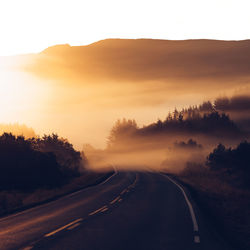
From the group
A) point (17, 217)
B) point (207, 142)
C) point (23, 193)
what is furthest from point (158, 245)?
point (207, 142)

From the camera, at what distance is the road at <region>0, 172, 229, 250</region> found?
1109 cm

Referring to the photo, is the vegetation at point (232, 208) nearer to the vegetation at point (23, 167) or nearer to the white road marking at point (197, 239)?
the white road marking at point (197, 239)

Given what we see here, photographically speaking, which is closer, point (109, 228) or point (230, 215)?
point (109, 228)

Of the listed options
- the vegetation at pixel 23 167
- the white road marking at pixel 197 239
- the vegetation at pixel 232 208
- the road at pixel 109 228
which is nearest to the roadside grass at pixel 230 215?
the vegetation at pixel 232 208

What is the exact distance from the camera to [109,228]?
13.7 meters

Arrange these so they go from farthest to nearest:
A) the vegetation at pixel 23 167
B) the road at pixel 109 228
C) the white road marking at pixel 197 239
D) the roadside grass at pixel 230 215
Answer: the vegetation at pixel 23 167 → the roadside grass at pixel 230 215 → the white road marking at pixel 197 239 → the road at pixel 109 228

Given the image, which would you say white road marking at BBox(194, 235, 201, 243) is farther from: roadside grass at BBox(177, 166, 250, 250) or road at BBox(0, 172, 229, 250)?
roadside grass at BBox(177, 166, 250, 250)

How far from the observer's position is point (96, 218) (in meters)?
16.0

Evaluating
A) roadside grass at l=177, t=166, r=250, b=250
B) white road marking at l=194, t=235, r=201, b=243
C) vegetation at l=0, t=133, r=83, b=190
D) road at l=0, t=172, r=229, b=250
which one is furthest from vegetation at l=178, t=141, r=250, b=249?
vegetation at l=0, t=133, r=83, b=190

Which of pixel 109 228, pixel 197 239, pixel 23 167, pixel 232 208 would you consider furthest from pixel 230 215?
pixel 23 167

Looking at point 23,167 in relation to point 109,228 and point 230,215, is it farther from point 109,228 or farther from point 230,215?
point 109,228

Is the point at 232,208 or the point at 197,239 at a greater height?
the point at 197,239

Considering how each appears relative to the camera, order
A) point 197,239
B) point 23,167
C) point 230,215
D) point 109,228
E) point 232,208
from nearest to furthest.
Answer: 1. point 197,239
2. point 109,228
3. point 230,215
4. point 232,208
5. point 23,167

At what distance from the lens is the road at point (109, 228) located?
36.4ft
